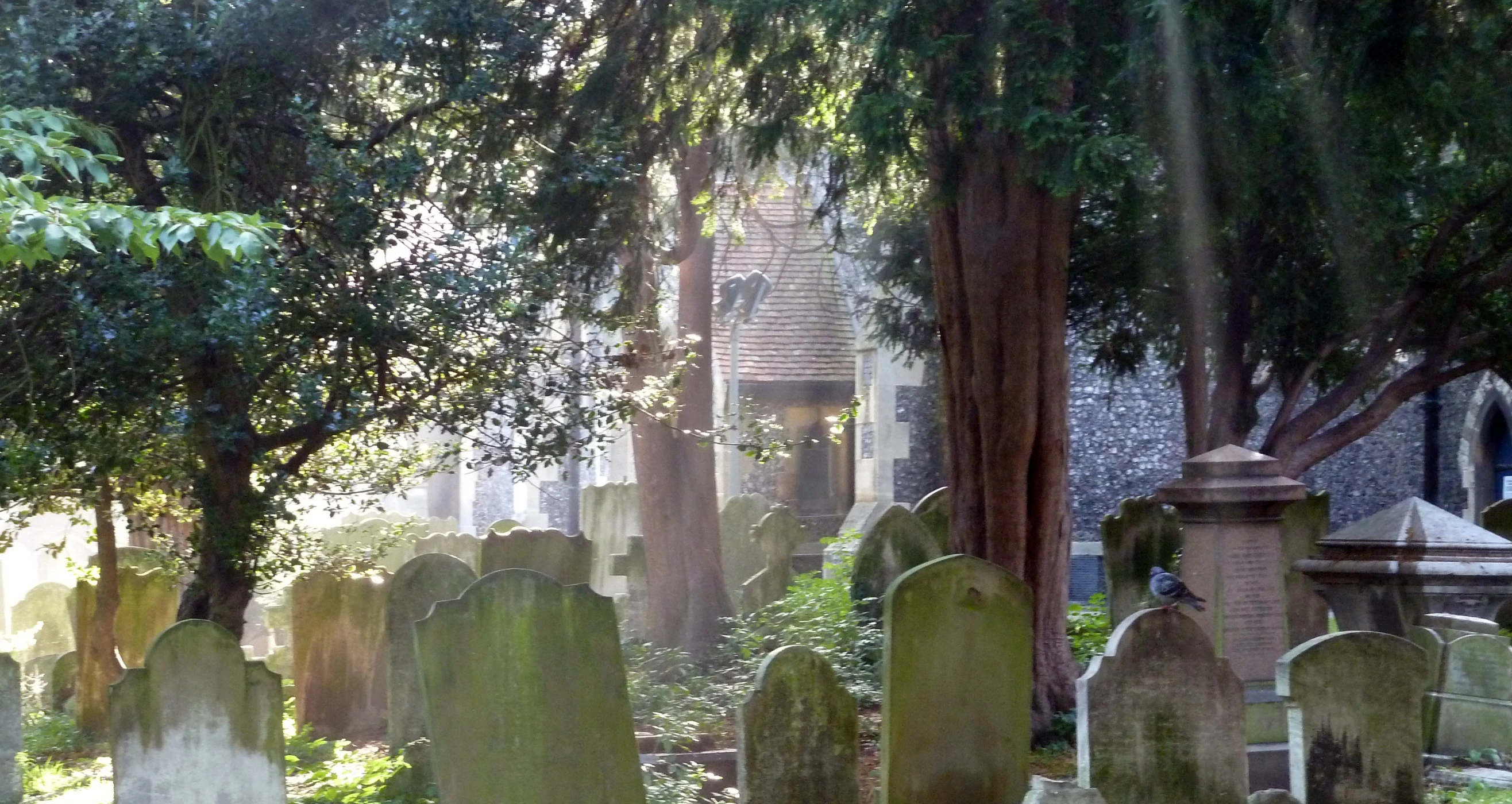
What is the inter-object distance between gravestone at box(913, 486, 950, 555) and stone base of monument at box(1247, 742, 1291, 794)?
14.4ft

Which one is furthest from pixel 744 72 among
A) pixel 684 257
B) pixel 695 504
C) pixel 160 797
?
pixel 160 797

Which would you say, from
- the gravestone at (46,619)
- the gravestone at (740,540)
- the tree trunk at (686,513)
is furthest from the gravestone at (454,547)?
the gravestone at (46,619)

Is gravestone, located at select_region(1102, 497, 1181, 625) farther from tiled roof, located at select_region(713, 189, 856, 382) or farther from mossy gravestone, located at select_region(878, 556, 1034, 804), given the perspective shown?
tiled roof, located at select_region(713, 189, 856, 382)

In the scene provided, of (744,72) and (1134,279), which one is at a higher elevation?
(744,72)

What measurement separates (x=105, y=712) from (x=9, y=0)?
5.17m

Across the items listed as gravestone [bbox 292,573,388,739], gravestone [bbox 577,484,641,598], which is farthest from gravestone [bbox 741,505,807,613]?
gravestone [bbox 577,484,641,598]

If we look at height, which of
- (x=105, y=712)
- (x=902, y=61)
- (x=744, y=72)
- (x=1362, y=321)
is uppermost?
(x=744, y=72)

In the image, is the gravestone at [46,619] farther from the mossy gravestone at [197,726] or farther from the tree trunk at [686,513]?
the mossy gravestone at [197,726]

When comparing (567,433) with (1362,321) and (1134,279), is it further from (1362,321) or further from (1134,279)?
(1362,321)

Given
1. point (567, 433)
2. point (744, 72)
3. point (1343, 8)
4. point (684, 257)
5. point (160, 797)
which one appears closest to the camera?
point (160, 797)

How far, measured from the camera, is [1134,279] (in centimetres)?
1175

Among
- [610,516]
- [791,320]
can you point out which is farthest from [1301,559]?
[791,320]

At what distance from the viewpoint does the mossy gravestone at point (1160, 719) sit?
595cm

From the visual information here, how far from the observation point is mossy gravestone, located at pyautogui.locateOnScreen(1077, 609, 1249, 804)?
595 centimetres
